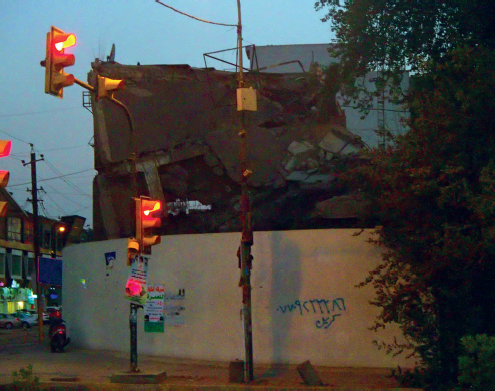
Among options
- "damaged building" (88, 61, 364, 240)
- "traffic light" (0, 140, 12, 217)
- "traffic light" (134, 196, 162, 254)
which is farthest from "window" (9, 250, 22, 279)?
"traffic light" (0, 140, 12, 217)

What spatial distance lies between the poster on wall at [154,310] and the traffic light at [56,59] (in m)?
8.95

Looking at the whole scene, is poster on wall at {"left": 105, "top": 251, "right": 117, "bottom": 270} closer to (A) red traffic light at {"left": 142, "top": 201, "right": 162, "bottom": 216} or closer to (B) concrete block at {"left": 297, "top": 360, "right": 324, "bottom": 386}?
(A) red traffic light at {"left": 142, "top": 201, "right": 162, "bottom": 216}

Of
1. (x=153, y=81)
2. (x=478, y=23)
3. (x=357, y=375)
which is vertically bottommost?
(x=357, y=375)

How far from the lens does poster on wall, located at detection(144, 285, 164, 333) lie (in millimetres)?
15773

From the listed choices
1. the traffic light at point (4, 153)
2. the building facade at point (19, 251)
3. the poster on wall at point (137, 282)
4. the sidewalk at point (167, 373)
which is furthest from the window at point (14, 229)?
the traffic light at point (4, 153)

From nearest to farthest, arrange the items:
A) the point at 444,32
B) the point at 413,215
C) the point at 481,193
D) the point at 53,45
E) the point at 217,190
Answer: the point at 53,45
the point at 481,193
the point at 413,215
the point at 444,32
the point at 217,190

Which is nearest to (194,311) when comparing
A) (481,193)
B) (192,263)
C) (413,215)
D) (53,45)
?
(192,263)

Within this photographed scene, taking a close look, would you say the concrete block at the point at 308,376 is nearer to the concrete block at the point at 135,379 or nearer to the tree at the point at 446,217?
the tree at the point at 446,217

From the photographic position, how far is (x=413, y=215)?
1146 centimetres

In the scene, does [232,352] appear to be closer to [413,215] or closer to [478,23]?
[413,215]

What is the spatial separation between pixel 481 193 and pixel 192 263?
7.88 meters

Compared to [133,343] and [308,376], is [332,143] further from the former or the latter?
[133,343]

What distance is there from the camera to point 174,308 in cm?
1565

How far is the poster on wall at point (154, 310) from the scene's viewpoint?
15773 millimetres
